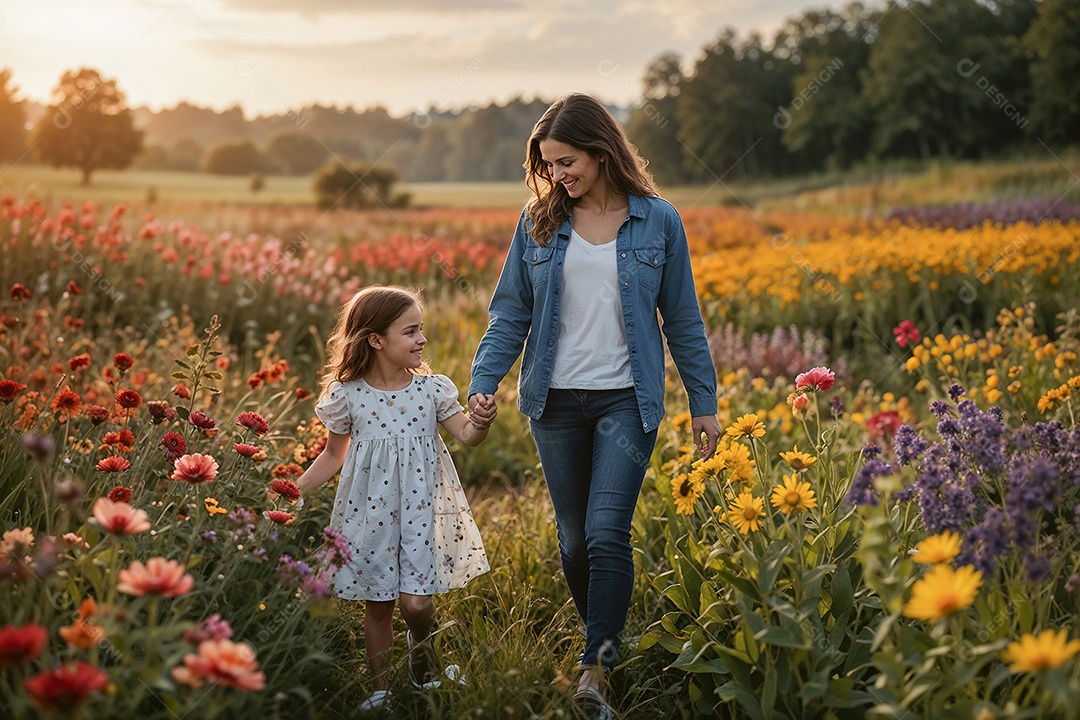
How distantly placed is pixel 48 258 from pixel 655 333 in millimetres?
5600

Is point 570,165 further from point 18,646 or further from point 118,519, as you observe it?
point 18,646

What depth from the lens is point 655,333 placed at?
9.65ft

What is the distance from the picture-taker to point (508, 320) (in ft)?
10.2

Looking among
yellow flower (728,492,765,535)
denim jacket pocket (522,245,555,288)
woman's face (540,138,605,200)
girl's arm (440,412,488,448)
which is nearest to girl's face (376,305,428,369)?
girl's arm (440,412,488,448)

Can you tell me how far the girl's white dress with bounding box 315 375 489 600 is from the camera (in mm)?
2775

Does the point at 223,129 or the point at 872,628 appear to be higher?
the point at 223,129

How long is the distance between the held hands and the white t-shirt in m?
0.23

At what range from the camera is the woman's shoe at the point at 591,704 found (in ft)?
8.50

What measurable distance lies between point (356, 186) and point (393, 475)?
75.2ft

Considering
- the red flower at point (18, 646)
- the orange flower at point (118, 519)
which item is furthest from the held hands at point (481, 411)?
the red flower at point (18, 646)

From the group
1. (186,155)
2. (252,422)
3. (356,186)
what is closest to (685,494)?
(252,422)

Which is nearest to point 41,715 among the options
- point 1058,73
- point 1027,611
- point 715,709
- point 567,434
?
point 567,434

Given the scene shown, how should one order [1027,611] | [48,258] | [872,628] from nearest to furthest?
1. [1027,611]
2. [872,628]
3. [48,258]

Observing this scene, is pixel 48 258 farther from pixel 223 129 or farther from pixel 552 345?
pixel 223 129
